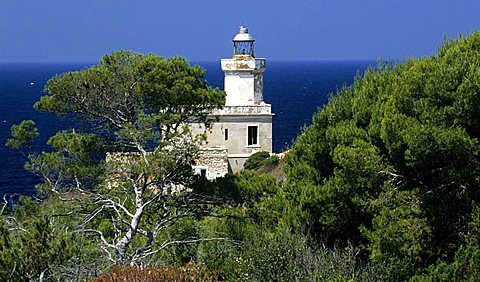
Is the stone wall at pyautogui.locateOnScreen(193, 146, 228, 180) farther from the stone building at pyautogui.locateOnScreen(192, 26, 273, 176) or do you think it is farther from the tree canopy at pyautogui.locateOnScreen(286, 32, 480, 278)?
the tree canopy at pyautogui.locateOnScreen(286, 32, 480, 278)

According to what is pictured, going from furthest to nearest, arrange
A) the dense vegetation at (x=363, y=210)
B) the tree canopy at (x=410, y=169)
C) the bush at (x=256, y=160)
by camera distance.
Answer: the bush at (x=256, y=160), the tree canopy at (x=410, y=169), the dense vegetation at (x=363, y=210)

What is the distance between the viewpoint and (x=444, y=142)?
33.6ft

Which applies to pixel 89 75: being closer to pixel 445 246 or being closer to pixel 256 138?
pixel 445 246

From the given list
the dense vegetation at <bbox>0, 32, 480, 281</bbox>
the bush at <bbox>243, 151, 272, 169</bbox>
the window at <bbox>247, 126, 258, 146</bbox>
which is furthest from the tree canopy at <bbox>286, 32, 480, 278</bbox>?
the window at <bbox>247, 126, 258, 146</bbox>

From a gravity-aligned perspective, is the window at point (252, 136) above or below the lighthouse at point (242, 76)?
below

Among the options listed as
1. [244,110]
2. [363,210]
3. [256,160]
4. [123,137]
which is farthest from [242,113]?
[363,210]

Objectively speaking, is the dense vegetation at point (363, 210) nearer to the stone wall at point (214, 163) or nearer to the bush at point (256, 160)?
the stone wall at point (214, 163)

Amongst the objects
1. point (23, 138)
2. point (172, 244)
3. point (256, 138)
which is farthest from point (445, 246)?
point (256, 138)

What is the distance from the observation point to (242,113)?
103 ft

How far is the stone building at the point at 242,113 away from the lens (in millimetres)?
31516

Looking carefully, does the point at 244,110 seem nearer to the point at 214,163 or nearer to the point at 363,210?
the point at 214,163

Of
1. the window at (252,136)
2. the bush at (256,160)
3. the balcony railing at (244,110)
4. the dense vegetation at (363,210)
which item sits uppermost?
the dense vegetation at (363,210)

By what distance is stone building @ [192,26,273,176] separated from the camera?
31.5 meters

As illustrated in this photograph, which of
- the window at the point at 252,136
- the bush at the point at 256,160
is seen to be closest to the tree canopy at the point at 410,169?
the bush at the point at 256,160
